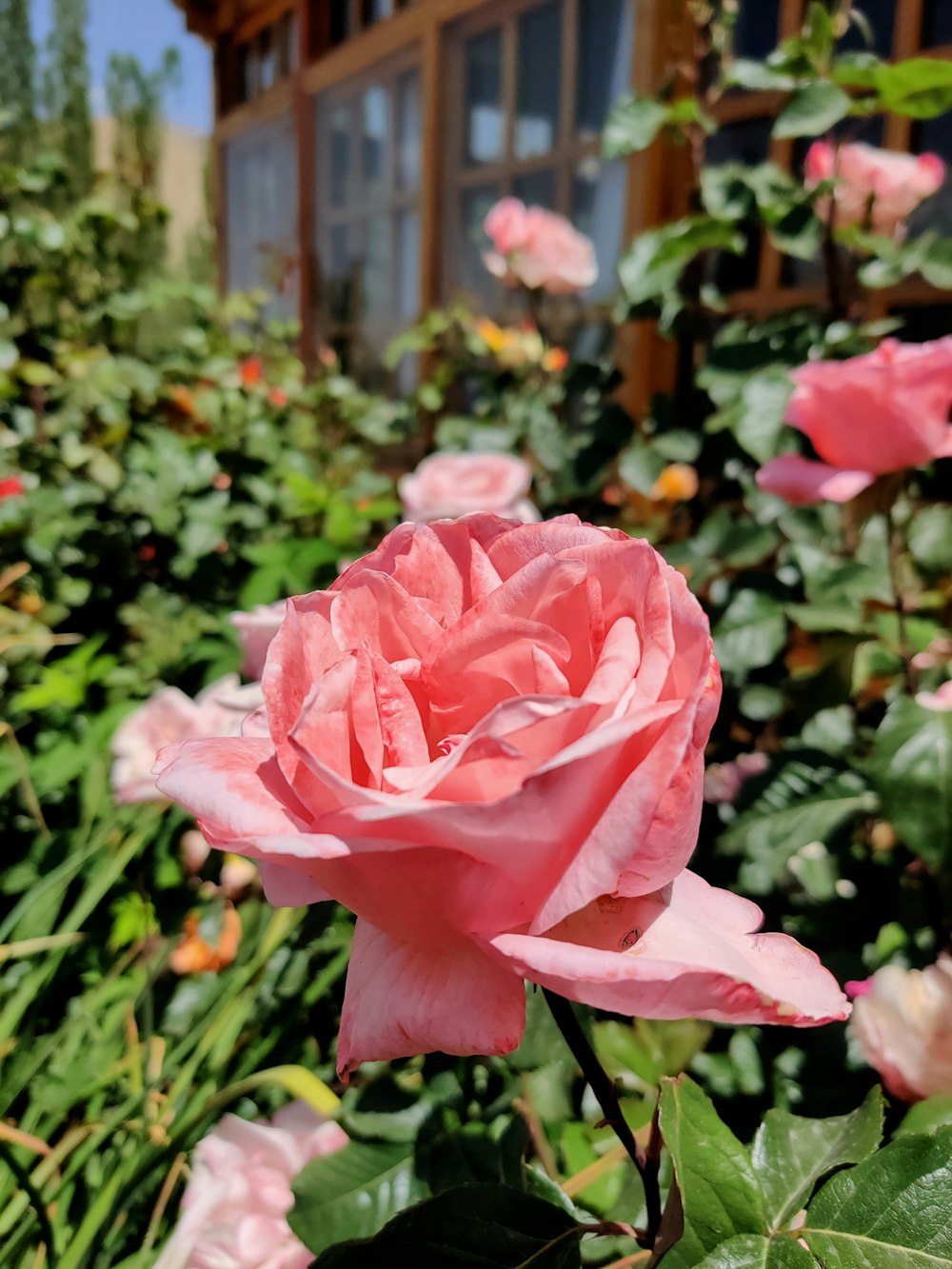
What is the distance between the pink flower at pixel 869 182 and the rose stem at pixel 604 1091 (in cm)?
99

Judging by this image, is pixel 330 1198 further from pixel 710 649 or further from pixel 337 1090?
pixel 710 649

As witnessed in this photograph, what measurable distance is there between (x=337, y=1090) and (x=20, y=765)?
61 cm

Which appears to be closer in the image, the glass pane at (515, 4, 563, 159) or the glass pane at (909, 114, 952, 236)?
the glass pane at (909, 114, 952, 236)

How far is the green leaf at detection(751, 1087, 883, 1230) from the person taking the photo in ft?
1.26

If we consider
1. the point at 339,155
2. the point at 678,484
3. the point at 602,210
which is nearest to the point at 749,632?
the point at 678,484

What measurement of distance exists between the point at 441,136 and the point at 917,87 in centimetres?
306

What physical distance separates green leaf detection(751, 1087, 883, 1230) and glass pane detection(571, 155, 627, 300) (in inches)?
103

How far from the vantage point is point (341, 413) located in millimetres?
2670

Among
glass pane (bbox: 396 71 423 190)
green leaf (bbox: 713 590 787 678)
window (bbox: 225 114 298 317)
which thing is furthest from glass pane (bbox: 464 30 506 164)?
green leaf (bbox: 713 590 787 678)

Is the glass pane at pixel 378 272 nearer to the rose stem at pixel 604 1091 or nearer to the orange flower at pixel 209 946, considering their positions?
the orange flower at pixel 209 946

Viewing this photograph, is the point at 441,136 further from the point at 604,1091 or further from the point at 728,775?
the point at 604,1091

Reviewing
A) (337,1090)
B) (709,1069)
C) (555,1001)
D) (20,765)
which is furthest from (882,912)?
(20,765)

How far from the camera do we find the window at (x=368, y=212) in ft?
13.0

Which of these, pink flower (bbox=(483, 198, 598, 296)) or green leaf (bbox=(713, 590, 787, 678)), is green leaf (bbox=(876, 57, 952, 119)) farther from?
pink flower (bbox=(483, 198, 598, 296))
